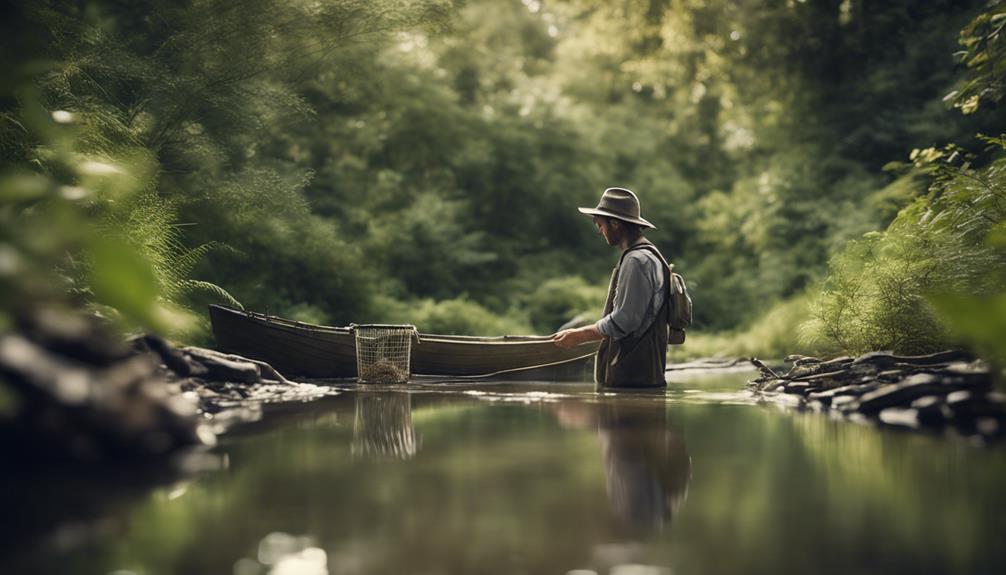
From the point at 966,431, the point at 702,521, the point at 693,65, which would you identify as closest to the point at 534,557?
the point at 702,521

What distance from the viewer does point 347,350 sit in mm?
8758

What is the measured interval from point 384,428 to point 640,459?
155cm

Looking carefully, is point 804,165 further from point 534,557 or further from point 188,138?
point 534,557

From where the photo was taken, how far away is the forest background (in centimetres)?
668

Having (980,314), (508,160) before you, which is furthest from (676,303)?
(508,160)

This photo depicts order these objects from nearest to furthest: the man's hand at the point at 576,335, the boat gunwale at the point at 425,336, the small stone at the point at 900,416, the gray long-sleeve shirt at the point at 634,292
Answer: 1. the small stone at the point at 900,416
2. the gray long-sleeve shirt at the point at 634,292
3. the man's hand at the point at 576,335
4. the boat gunwale at the point at 425,336

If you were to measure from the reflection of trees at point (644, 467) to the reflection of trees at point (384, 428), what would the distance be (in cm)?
90

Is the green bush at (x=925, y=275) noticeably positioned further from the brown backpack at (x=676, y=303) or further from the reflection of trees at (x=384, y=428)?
the reflection of trees at (x=384, y=428)

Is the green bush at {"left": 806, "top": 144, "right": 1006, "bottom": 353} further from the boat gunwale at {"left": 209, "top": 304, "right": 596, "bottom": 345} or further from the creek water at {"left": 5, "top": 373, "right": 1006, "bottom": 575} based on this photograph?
the creek water at {"left": 5, "top": 373, "right": 1006, "bottom": 575}

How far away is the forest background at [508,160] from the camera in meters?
Answer: 6.68

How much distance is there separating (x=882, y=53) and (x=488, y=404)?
614 inches

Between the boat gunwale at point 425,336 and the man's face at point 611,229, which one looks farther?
the boat gunwale at point 425,336

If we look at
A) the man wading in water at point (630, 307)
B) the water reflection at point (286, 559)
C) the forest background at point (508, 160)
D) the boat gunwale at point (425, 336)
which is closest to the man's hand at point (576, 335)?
the man wading in water at point (630, 307)

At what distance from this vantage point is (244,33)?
1056 centimetres
